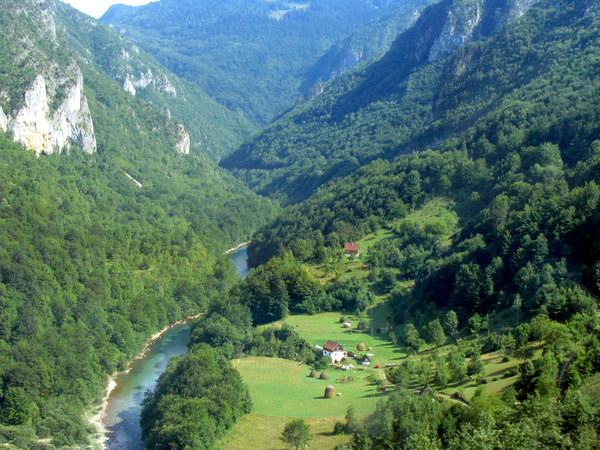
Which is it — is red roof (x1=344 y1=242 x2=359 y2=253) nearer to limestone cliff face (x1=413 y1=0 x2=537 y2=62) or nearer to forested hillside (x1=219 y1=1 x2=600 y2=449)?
forested hillside (x1=219 y1=1 x2=600 y2=449)

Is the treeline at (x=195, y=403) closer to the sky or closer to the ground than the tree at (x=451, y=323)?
closer to the ground

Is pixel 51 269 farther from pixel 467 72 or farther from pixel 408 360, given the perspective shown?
pixel 467 72

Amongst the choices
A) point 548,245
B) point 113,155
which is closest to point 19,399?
point 548,245

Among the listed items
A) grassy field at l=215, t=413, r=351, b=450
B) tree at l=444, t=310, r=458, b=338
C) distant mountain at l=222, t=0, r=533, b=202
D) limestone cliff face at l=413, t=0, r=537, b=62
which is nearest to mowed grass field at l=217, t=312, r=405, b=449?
grassy field at l=215, t=413, r=351, b=450

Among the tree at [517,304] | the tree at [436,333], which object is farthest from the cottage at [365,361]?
the tree at [517,304]

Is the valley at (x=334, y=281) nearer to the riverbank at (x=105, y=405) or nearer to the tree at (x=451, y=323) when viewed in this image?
the tree at (x=451, y=323)

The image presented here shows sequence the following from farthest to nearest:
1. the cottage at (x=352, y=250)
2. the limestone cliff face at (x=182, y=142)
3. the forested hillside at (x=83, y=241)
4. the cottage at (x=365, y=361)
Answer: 1. the limestone cliff face at (x=182, y=142)
2. the cottage at (x=352, y=250)
3. the forested hillside at (x=83, y=241)
4. the cottage at (x=365, y=361)

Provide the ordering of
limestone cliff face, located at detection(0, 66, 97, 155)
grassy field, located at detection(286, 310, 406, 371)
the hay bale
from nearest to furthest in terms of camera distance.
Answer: the hay bale
grassy field, located at detection(286, 310, 406, 371)
limestone cliff face, located at detection(0, 66, 97, 155)

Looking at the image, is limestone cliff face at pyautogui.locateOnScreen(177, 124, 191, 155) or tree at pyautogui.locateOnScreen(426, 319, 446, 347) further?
limestone cliff face at pyautogui.locateOnScreen(177, 124, 191, 155)
